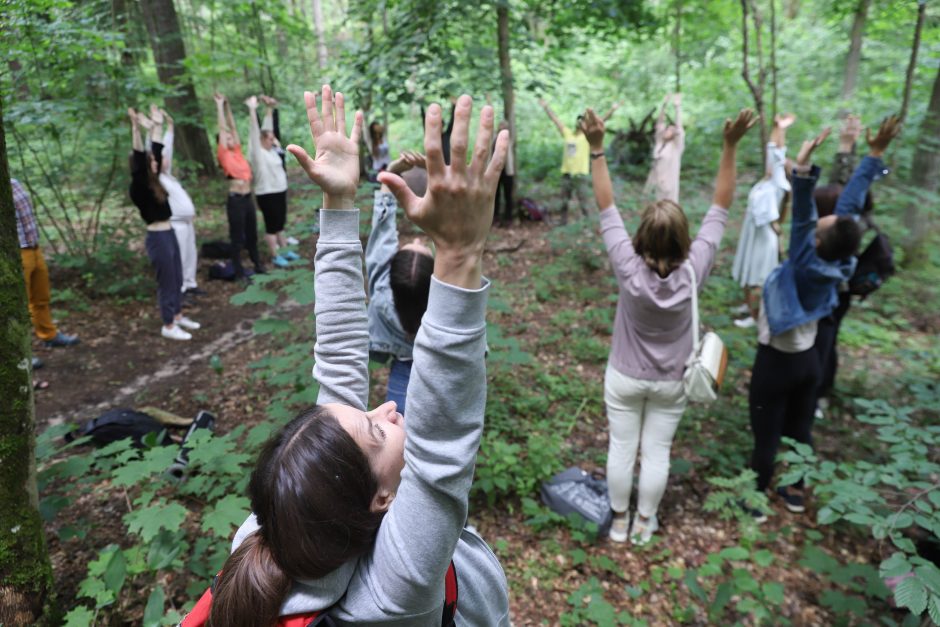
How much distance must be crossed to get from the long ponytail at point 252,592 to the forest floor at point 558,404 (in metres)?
2.00

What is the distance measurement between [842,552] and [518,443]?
2.30 meters

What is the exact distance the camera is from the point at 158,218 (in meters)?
5.65

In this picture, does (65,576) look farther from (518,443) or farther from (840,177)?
(840,177)

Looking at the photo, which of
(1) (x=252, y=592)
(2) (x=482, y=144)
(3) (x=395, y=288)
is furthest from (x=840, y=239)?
(1) (x=252, y=592)

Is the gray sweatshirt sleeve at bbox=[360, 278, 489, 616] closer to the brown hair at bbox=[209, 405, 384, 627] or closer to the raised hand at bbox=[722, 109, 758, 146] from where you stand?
the brown hair at bbox=[209, 405, 384, 627]

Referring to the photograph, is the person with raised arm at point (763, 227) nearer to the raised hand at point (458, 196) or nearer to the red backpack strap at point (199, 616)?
the raised hand at point (458, 196)

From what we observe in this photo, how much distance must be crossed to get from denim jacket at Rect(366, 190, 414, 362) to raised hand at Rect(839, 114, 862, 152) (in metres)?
3.40

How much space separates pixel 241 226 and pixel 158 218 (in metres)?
1.68

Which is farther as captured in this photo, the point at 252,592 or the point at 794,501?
the point at 794,501

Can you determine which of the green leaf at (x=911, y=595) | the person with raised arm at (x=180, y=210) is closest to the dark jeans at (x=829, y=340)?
the green leaf at (x=911, y=595)

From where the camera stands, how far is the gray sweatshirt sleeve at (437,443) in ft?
2.85

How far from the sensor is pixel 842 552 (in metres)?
3.40

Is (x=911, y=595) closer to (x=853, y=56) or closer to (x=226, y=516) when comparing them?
(x=226, y=516)

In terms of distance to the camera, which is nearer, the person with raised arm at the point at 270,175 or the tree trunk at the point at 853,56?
the person with raised arm at the point at 270,175
